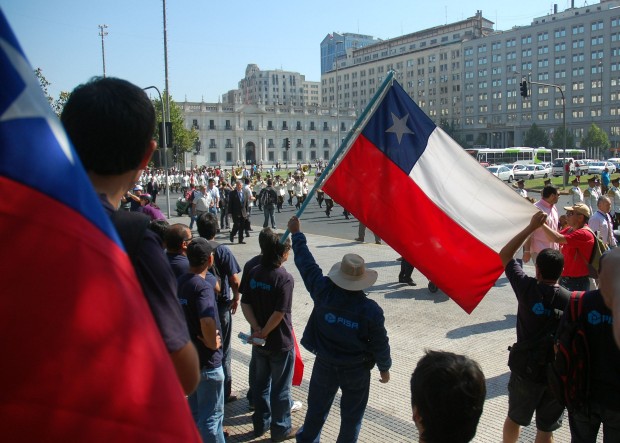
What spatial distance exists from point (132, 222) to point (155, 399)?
1.67 feet

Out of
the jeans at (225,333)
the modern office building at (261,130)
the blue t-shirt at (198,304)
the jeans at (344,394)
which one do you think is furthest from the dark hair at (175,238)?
the modern office building at (261,130)

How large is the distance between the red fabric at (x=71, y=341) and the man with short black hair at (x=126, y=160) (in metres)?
0.31

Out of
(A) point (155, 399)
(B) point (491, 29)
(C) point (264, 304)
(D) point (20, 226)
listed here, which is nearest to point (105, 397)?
(A) point (155, 399)

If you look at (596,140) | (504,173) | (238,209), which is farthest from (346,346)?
(596,140)

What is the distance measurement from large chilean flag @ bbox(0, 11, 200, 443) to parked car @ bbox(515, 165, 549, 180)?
5109 centimetres

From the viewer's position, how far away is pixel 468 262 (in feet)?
Result: 13.5

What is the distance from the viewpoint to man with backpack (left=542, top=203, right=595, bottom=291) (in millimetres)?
6746

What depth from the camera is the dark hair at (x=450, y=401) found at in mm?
2055

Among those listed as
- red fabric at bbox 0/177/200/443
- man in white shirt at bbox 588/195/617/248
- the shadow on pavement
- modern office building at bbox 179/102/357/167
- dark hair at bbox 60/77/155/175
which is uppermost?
Answer: modern office building at bbox 179/102/357/167

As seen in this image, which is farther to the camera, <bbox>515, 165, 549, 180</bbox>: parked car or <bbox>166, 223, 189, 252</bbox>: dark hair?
<bbox>515, 165, 549, 180</bbox>: parked car

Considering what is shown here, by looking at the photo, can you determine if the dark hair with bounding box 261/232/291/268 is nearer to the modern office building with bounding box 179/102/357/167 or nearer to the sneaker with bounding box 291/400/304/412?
the sneaker with bounding box 291/400/304/412

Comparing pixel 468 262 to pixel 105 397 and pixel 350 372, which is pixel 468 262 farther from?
pixel 105 397

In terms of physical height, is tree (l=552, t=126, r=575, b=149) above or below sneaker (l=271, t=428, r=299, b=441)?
above

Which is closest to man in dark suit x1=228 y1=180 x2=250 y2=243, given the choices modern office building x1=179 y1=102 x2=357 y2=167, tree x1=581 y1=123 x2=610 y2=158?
tree x1=581 y1=123 x2=610 y2=158
